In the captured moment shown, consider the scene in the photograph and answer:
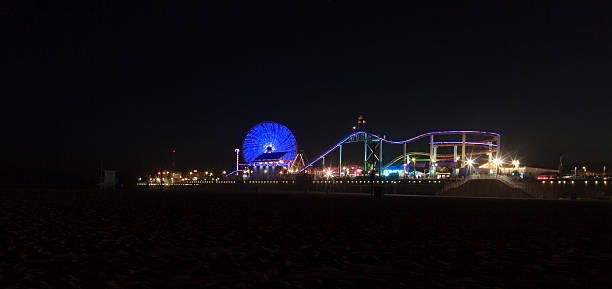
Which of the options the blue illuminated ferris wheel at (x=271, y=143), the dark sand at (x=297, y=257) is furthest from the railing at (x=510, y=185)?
the blue illuminated ferris wheel at (x=271, y=143)

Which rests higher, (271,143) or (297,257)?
(271,143)

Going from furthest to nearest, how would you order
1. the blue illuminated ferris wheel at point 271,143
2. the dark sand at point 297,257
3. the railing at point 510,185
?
the blue illuminated ferris wheel at point 271,143 → the railing at point 510,185 → the dark sand at point 297,257

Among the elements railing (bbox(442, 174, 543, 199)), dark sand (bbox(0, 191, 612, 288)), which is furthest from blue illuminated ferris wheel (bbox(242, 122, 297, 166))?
dark sand (bbox(0, 191, 612, 288))

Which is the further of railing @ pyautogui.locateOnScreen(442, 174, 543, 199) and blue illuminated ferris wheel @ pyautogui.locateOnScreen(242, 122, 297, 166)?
blue illuminated ferris wheel @ pyautogui.locateOnScreen(242, 122, 297, 166)

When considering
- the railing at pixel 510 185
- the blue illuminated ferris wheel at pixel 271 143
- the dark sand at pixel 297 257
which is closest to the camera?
the dark sand at pixel 297 257

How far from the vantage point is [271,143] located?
416ft

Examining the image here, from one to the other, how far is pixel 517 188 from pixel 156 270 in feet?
182

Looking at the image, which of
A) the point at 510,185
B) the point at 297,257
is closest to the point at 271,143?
the point at 510,185

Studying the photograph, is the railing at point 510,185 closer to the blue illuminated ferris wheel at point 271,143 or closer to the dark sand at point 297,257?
the dark sand at point 297,257

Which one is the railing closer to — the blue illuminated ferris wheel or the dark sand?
the dark sand

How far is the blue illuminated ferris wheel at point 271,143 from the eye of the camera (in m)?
125

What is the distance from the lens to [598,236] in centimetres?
1320

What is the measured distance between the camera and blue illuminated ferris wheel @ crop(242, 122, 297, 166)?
125 meters

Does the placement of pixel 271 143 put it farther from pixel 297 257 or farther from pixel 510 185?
pixel 297 257
